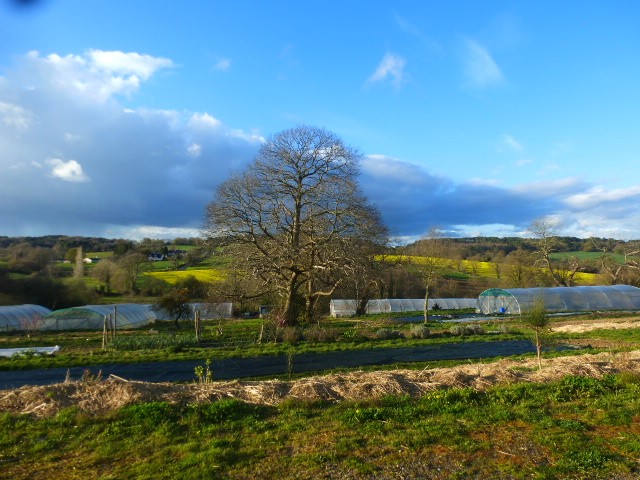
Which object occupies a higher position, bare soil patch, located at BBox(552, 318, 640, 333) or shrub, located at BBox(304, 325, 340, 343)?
shrub, located at BBox(304, 325, 340, 343)

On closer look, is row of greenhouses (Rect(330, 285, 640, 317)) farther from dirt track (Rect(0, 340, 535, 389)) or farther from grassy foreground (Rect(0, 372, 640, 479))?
grassy foreground (Rect(0, 372, 640, 479))

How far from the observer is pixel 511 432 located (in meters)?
6.73

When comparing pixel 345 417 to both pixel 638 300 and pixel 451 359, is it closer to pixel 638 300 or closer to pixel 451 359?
pixel 451 359

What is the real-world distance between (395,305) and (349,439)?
49.6 meters

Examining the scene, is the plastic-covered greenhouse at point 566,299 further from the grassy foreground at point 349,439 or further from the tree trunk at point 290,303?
the grassy foreground at point 349,439

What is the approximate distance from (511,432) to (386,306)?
4823cm

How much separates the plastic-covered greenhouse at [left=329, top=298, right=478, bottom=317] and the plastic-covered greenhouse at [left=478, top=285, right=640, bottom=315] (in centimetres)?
729

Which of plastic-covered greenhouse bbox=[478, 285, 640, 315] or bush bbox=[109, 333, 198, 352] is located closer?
bush bbox=[109, 333, 198, 352]

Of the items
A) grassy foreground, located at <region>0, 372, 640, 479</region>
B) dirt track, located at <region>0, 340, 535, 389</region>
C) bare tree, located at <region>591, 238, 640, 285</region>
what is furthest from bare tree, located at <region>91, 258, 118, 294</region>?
bare tree, located at <region>591, 238, 640, 285</region>

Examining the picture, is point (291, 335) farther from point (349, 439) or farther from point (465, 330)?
point (349, 439)

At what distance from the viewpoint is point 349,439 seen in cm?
643

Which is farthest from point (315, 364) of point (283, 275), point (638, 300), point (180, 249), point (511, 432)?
point (180, 249)

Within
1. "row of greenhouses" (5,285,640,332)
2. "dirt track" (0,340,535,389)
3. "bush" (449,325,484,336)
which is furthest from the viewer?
"row of greenhouses" (5,285,640,332)

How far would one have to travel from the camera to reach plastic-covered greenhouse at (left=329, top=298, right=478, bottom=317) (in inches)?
2021
